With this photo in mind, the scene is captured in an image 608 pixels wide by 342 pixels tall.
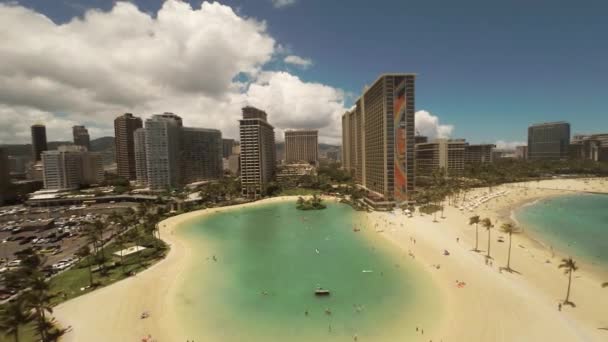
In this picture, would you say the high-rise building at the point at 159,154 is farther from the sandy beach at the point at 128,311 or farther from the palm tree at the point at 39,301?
the palm tree at the point at 39,301

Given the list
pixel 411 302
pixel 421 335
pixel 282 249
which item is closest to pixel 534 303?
pixel 411 302

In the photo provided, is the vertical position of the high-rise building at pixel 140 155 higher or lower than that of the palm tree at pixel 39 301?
higher

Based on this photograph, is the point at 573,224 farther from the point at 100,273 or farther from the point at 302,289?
the point at 100,273

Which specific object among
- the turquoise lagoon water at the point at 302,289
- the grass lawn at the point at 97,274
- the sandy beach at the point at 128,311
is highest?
the grass lawn at the point at 97,274

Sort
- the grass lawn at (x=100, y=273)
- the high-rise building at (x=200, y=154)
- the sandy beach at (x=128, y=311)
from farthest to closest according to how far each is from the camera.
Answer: the high-rise building at (x=200, y=154)
the grass lawn at (x=100, y=273)
the sandy beach at (x=128, y=311)

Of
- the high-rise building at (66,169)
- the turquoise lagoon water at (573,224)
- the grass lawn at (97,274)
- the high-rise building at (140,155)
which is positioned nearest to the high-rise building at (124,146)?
the high-rise building at (66,169)

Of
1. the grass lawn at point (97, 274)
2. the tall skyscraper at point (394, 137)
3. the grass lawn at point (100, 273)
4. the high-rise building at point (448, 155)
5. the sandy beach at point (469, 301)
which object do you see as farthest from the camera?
the high-rise building at point (448, 155)

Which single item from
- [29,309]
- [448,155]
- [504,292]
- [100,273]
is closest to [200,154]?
[100,273]
